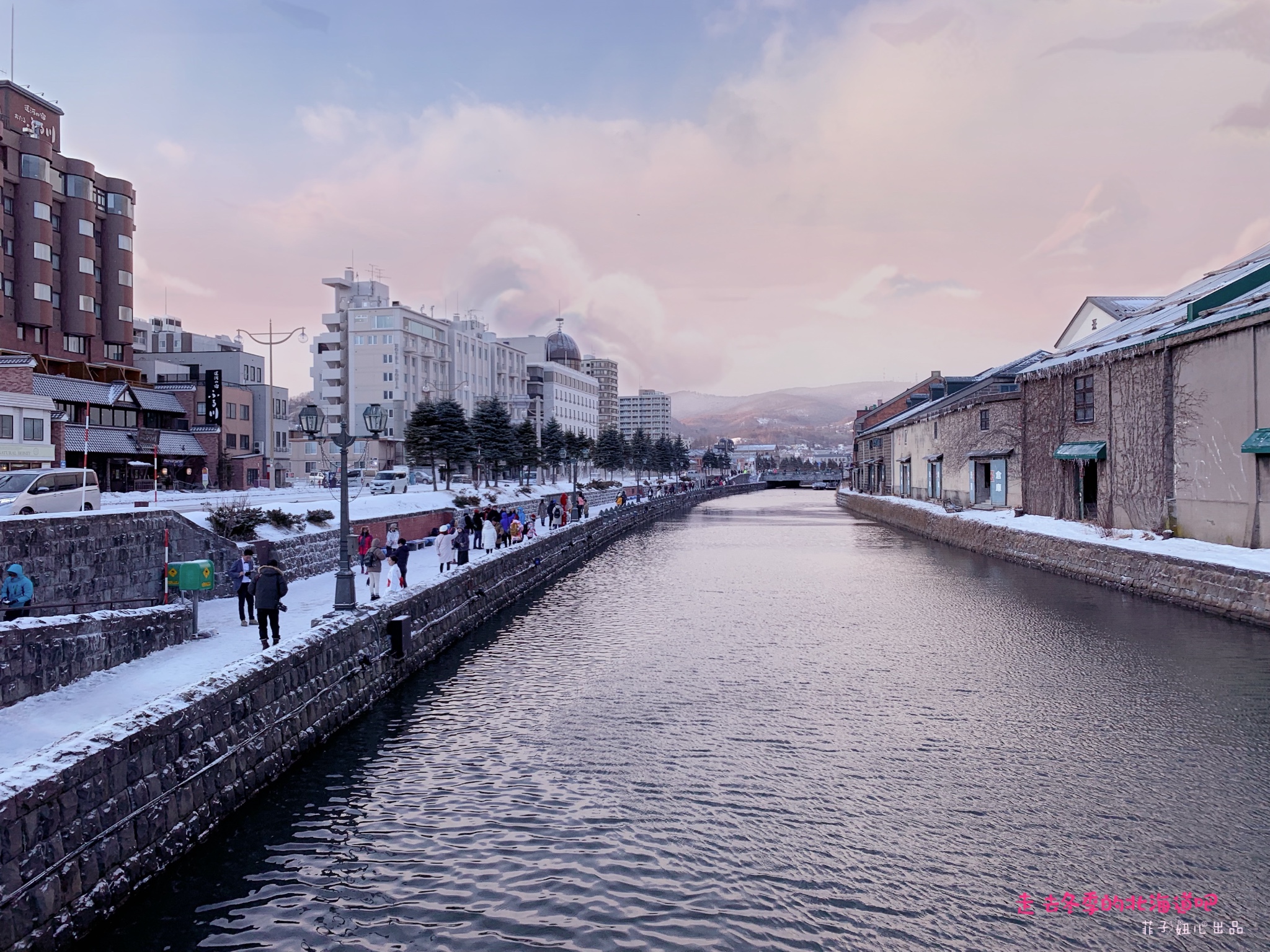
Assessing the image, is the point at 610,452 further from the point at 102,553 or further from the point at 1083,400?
the point at 102,553

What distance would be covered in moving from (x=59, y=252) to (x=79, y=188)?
5.47 m

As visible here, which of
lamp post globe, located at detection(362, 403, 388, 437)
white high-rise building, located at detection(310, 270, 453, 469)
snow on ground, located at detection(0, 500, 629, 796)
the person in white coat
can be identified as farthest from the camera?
white high-rise building, located at detection(310, 270, 453, 469)

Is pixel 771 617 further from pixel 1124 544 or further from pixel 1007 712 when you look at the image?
pixel 1124 544

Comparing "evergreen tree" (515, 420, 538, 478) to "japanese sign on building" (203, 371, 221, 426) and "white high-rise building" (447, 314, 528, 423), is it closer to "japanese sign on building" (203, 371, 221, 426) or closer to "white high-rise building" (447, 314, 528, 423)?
"japanese sign on building" (203, 371, 221, 426)

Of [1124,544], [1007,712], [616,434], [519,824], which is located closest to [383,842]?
[519,824]

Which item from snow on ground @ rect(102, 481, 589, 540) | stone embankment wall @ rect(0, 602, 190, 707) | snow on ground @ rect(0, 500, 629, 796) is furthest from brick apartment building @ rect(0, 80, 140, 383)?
stone embankment wall @ rect(0, 602, 190, 707)

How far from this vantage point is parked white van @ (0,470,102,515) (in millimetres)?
20266

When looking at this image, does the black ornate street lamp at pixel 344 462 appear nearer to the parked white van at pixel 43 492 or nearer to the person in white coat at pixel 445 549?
the person in white coat at pixel 445 549

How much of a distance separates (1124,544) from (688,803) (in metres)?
25.4

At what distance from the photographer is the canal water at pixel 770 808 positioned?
26.8 ft

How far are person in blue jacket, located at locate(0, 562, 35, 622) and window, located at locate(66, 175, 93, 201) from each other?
209 feet

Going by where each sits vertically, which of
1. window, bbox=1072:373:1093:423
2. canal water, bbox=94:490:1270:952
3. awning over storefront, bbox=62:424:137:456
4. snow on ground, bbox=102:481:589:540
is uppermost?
window, bbox=1072:373:1093:423

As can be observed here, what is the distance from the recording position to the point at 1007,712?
48.1 feet

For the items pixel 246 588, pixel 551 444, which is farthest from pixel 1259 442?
pixel 551 444
